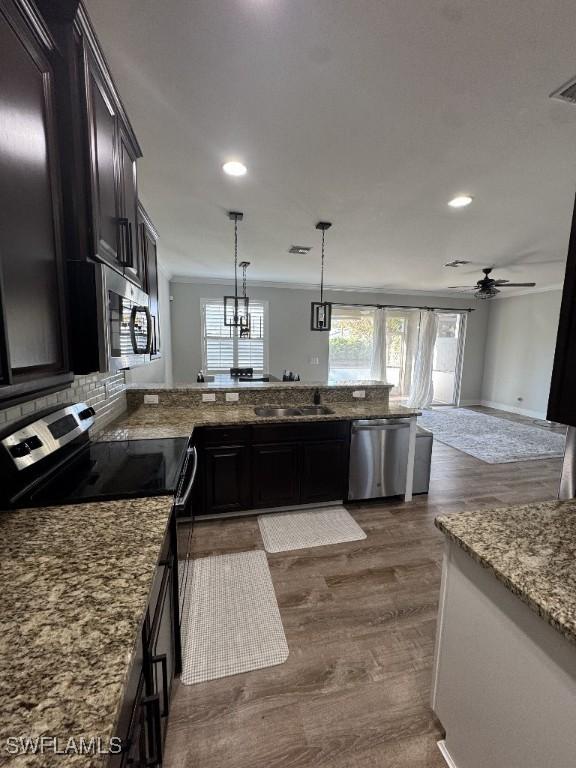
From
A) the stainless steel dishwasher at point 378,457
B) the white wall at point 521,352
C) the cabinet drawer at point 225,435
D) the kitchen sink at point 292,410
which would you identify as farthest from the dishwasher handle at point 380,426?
the white wall at point 521,352

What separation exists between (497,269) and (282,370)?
4.12 m

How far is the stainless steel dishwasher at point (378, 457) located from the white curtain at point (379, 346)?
435cm

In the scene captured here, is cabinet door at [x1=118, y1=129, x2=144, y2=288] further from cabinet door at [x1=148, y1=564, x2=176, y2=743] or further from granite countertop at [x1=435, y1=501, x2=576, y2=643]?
granite countertop at [x1=435, y1=501, x2=576, y2=643]

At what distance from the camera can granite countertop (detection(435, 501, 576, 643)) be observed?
0.82 metres

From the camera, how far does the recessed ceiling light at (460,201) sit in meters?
2.71

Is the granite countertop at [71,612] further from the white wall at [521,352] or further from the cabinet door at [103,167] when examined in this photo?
the white wall at [521,352]

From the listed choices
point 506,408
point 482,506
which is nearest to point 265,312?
point 482,506

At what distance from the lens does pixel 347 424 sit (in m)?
2.95

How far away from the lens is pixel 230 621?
1.80 metres

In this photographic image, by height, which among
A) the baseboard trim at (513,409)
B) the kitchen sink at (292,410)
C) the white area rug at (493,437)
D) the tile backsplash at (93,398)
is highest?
the tile backsplash at (93,398)

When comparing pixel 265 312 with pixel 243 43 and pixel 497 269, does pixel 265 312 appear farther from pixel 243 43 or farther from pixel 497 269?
pixel 243 43

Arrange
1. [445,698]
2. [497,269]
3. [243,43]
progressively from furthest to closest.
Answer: [497,269]
[243,43]
[445,698]

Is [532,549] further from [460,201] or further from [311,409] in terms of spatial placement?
[460,201]

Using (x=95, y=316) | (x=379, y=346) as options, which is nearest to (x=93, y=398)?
(x=95, y=316)
